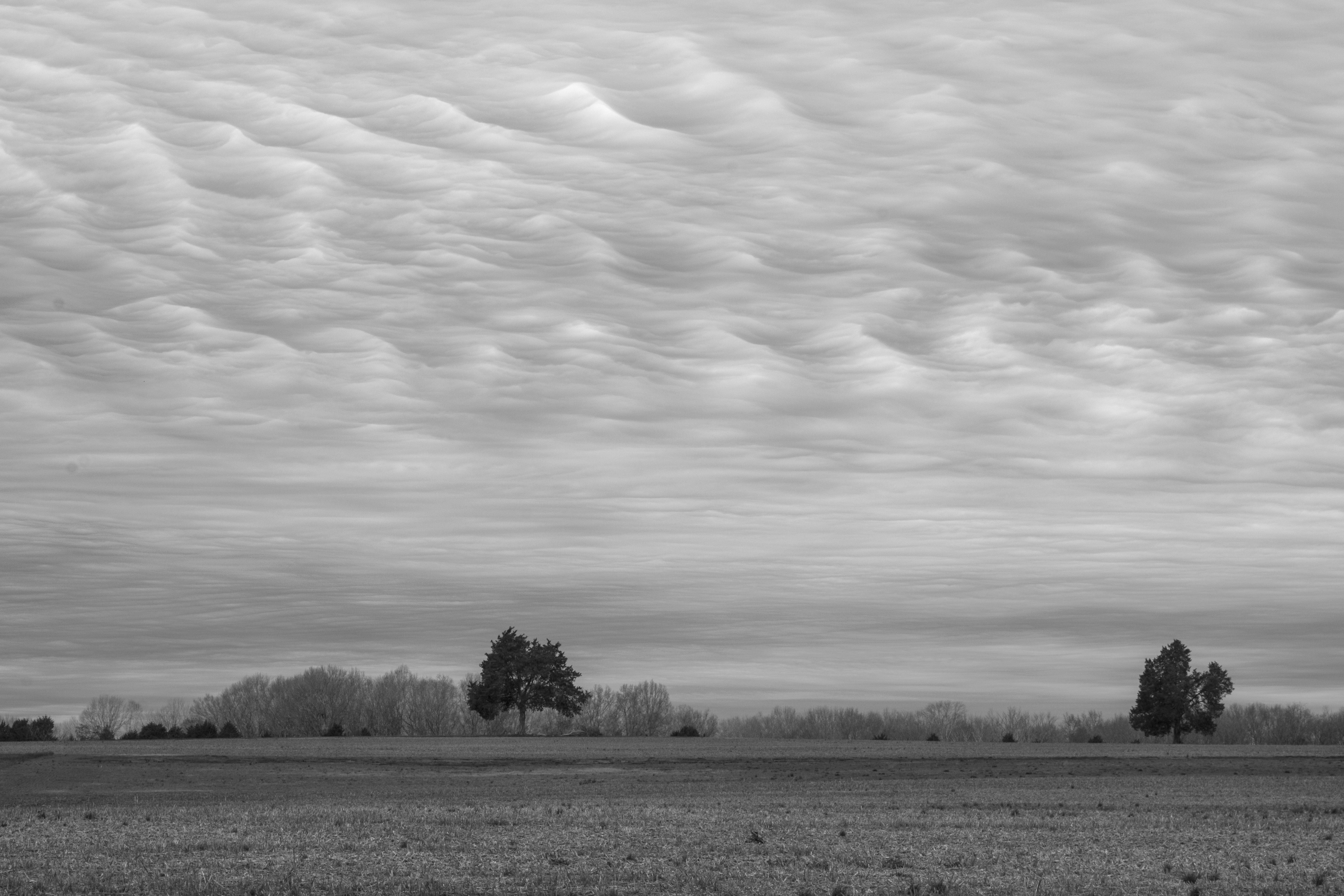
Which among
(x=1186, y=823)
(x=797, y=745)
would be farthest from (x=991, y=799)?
(x=797, y=745)

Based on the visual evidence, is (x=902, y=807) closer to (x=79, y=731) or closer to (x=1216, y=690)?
(x=1216, y=690)

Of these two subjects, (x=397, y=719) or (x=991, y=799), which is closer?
(x=991, y=799)

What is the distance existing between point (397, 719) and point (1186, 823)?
462 ft

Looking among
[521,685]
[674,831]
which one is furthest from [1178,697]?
[674,831]

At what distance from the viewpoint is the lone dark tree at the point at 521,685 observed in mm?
140750

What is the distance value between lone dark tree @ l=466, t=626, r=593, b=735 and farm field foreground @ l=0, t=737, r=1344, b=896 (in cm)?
6820

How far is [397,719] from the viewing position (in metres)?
166

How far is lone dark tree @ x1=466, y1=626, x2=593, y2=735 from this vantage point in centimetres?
14075

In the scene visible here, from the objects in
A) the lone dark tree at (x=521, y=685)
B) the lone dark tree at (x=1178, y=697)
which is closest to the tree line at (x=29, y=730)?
the lone dark tree at (x=521, y=685)

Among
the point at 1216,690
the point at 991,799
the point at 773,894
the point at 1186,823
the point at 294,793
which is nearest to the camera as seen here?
the point at 773,894

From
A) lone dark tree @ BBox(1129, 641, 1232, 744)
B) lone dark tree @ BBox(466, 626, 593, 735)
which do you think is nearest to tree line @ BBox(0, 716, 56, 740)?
lone dark tree @ BBox(466, 626, 593, 735)

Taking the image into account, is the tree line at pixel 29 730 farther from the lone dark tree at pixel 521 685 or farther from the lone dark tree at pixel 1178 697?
the lone dark tree at pixel 1178 697

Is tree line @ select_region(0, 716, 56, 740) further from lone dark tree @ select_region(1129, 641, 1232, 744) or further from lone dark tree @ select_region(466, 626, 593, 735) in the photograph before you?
lone dark tree @ select_region(1129, 641, 1232, 744)

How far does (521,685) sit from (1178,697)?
69.7 metres
